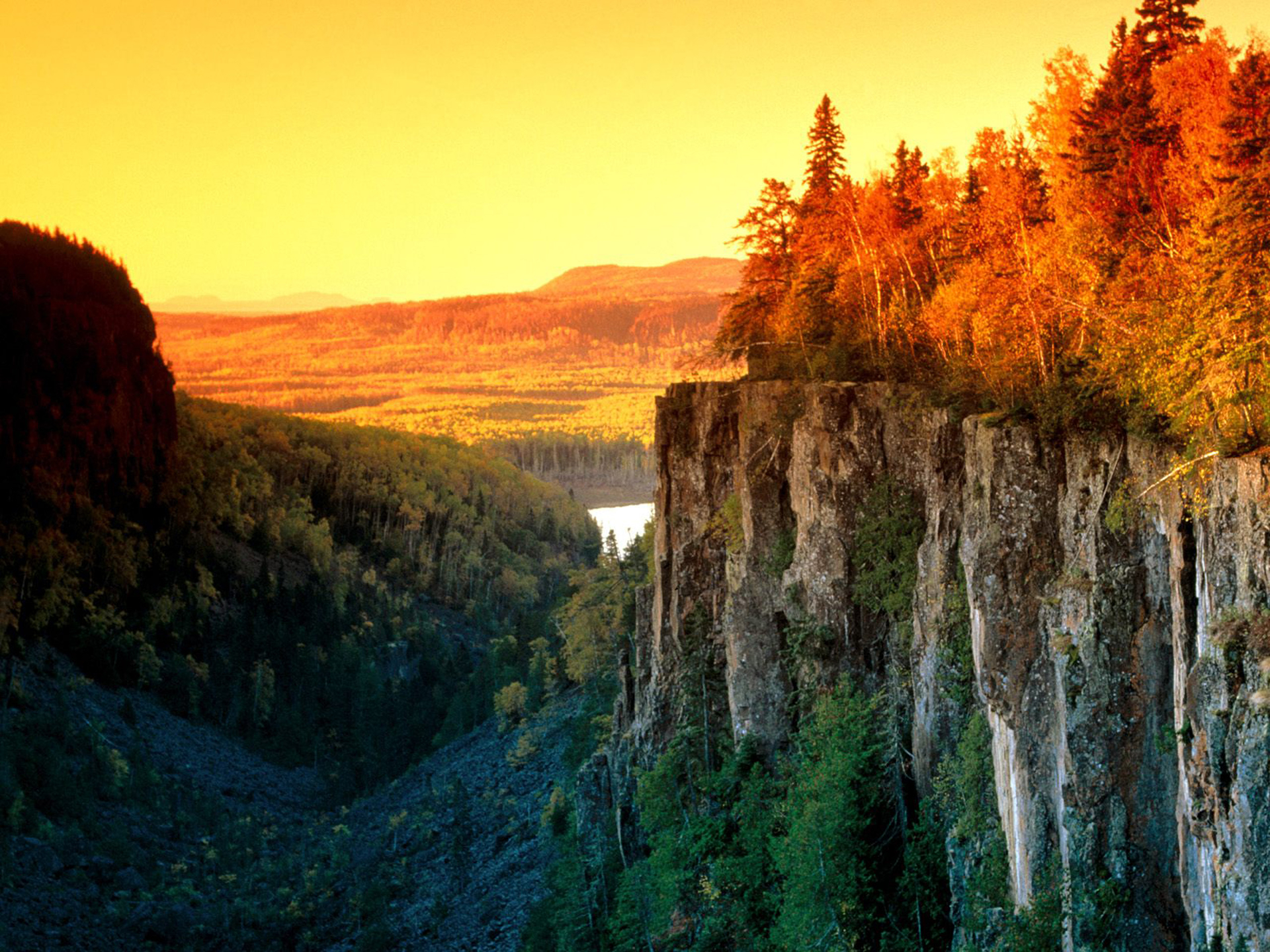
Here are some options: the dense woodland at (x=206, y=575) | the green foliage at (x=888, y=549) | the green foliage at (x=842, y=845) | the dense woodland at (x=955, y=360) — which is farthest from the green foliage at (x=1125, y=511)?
the dense woodland at (x=206, y=575)

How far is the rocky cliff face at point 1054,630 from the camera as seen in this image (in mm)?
16094

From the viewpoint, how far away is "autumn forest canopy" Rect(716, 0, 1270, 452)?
18.2 m

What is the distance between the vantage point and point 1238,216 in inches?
727

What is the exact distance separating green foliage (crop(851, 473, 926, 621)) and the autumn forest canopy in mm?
3046

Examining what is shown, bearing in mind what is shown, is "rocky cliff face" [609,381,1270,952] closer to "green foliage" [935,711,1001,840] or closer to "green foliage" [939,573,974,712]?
"green foliage" [939,573,974,712]

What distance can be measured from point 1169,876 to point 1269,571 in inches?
266

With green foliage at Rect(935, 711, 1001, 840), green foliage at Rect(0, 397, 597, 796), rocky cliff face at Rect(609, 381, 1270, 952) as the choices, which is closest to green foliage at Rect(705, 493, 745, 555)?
rocky cliff face at Rect(609, 381, 1270, 952)

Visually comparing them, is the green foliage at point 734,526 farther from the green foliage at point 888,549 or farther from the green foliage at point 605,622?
the green foliage at point 605,622

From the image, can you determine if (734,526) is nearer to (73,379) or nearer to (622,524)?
(73,379)

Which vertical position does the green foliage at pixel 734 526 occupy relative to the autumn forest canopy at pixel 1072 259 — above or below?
below

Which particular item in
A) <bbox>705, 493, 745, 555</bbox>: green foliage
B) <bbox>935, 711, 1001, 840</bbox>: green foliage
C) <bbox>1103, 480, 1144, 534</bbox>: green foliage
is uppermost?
<bbox>1103, 480, 1144, 534</bbox>: green foliage

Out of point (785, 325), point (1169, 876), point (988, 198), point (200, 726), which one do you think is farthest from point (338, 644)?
point (1169, 876)

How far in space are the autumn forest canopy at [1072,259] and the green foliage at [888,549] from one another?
9.99 feet

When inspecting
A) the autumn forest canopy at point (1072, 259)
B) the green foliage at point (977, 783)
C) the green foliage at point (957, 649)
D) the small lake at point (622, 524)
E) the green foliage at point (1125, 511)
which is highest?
the autumn forest canopy at point (1072, 259)
